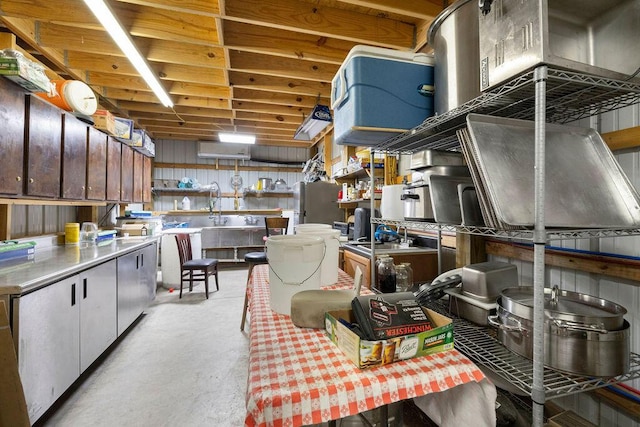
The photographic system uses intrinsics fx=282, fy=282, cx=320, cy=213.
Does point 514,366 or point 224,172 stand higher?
point 224,172

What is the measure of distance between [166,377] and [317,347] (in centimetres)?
195

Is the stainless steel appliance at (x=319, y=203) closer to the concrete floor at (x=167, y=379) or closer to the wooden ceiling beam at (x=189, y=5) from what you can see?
the concrete floor at (x=167, y=379)

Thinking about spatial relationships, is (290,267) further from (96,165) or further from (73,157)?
(96,165)

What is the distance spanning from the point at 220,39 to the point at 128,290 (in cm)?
270

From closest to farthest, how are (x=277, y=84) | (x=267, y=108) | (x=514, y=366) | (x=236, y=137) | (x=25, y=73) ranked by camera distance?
(x=514, y=366)
(x=25, y=73)
(x=277, y=84)
(x=267, y=108)
(x=236, y=137)

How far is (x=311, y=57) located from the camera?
308 centimetres

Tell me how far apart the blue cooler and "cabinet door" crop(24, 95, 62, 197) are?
2.47 meters

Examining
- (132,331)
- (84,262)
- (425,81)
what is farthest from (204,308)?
(425,81)

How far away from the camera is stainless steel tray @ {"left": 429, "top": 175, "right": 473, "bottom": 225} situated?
1.40 m

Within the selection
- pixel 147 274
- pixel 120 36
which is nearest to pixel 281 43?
pixel 120 36

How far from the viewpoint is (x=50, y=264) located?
1992 millimetres

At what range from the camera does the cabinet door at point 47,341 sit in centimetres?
152

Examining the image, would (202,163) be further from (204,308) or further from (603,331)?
(603,331)

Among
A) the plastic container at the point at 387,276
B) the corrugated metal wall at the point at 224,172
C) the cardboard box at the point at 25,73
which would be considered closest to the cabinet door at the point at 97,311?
the cardboard box at the point at 25,73
